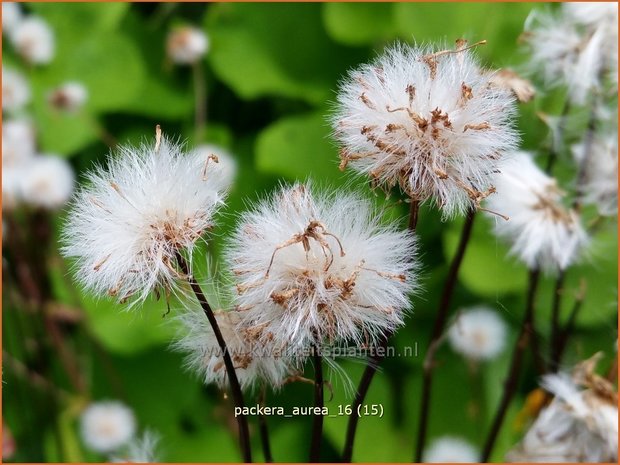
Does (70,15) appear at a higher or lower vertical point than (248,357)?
higher

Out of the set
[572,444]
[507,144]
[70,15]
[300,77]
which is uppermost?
[70,15]

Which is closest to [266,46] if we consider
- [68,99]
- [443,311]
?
[68,99]

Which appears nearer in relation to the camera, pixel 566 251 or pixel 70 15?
pixel 566 251

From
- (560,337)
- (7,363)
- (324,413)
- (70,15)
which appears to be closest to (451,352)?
(560,337)

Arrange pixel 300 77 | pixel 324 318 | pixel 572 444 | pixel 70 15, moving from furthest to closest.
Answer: pixel 70 15 < pixel 300 77 < pixel 572 444 < pixel 324 318

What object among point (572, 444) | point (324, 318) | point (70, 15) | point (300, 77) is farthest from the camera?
point (70, 15)

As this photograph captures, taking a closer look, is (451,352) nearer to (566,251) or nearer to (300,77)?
(566,251)

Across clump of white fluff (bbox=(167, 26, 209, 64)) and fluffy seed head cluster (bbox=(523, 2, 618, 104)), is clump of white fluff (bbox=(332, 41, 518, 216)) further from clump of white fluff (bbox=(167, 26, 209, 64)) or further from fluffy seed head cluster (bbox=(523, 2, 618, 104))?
clump of white fluff (bbox=(167, 26, 209, 64))
